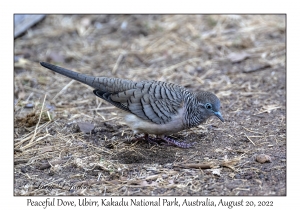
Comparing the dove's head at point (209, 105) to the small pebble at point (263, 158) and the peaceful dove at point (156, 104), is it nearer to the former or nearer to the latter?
the peaceful dove at point (156, 104)

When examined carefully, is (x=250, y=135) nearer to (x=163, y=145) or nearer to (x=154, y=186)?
(x=163, y=145)

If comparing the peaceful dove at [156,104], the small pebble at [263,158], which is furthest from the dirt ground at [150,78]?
the peaceful dove at [156,104]

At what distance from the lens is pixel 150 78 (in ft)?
26.3

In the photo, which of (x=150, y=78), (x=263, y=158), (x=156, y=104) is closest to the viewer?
(x=263, y=158)

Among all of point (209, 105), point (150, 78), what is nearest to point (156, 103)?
point (209, 105)

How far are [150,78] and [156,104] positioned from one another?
2.44 m

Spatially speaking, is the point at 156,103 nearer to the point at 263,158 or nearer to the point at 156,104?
the point at 156,104

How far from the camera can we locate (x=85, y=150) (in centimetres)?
558

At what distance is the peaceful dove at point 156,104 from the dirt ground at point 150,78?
0.99ft

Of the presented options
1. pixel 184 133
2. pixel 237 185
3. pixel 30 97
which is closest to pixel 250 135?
pixel 184 133

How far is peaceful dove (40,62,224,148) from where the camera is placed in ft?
18.4

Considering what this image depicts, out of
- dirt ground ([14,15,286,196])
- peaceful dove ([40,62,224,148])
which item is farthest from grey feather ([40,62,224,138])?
dirt ground ([14,15,286,196])

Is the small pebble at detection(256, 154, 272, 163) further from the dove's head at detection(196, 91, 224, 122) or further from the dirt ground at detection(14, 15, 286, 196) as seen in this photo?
the dove's head at detection(196, 91, 224, 122)

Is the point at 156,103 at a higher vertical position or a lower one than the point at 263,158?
higher
